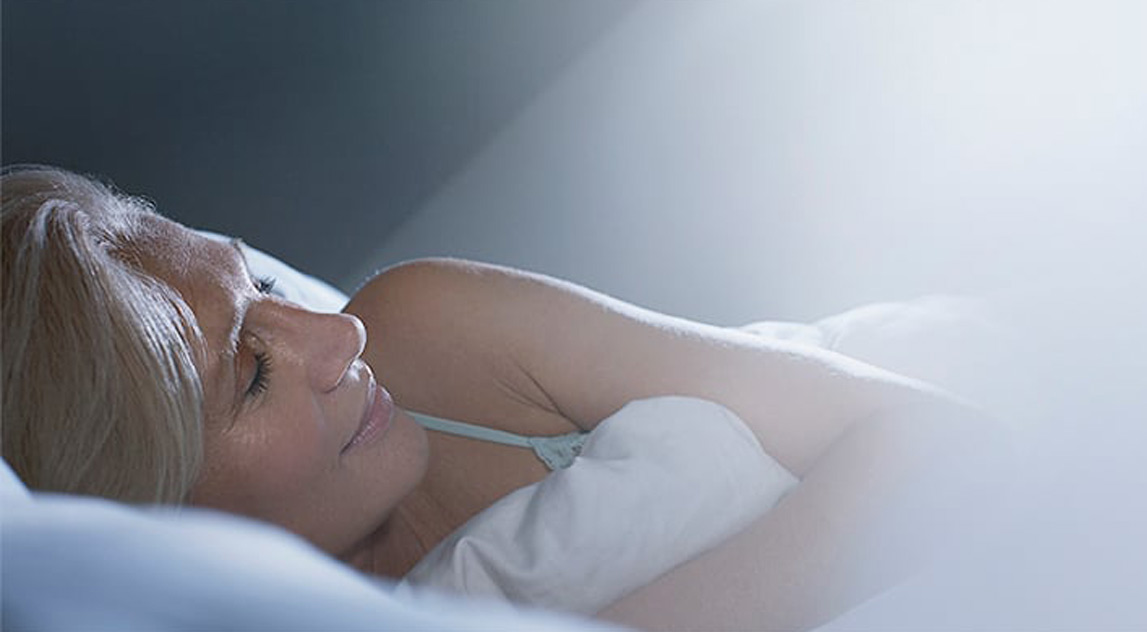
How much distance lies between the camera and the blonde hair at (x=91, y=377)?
32.8 inches

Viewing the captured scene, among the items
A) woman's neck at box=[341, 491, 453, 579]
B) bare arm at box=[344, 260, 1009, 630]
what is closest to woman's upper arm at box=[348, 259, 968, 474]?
bare arm at box=[344, 260, 1009, 630]

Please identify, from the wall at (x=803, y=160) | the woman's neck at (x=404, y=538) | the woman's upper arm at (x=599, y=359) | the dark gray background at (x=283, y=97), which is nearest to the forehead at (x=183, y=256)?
the woman's upper arm at (x=599, y=359)

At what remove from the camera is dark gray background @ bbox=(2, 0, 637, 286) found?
171 cm

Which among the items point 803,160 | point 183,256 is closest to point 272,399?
point 183,256

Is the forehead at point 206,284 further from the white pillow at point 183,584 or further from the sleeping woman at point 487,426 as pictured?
the white pillow at point 183,584

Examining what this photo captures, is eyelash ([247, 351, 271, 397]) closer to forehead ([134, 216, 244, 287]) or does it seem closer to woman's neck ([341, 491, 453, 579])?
forehead ([134, 216, 244, 287])

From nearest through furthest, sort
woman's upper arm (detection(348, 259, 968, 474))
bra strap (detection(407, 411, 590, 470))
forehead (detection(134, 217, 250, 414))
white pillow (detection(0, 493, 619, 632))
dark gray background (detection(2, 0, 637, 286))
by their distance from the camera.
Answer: white pillow (detection(0, 493, 619, 632))
forehead (detection(134, 217, 250, 414))
woman's upper arm (detection(348, 259, 968, 474))
bra strap (detection(407, 411, 590, 470))
dark gray background (detection(2, 0, 637, 286))

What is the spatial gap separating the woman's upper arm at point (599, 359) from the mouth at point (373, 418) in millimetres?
131

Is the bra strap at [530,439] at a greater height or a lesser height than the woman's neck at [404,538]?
greater

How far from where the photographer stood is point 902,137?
1.98 m

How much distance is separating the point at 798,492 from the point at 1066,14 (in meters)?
1.20

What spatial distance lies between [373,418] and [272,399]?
106 mm

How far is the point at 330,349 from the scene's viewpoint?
0.97 meters

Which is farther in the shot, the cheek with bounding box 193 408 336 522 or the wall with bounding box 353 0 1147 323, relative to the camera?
the wall with bounding box 353 0 1147 323
